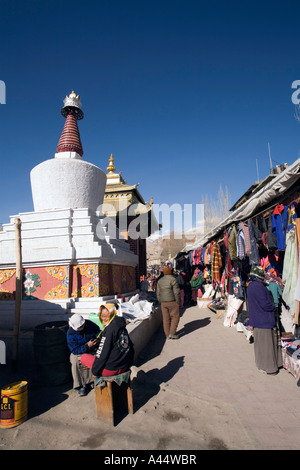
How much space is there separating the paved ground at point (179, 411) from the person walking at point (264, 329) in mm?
196

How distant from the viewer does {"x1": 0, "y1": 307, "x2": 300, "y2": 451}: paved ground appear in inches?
99.4

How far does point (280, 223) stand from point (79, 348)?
3540mm

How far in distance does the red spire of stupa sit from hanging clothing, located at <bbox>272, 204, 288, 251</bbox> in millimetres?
6550

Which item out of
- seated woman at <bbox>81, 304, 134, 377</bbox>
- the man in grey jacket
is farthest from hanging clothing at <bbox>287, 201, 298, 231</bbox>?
the man in grey jacket

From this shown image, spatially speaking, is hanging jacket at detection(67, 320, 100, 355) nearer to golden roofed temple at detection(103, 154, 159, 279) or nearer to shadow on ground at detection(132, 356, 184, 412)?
shadow on ground at detection(132, 356, 184, 412)

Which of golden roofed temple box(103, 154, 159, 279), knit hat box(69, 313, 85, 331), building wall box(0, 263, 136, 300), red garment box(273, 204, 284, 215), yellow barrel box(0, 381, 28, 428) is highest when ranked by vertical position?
golden roofed temple box(103, 154, 159, 279)

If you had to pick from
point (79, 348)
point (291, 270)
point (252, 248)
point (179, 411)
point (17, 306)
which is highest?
point (252, 248)

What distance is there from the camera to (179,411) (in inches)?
122

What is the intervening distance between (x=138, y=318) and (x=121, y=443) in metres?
3.39

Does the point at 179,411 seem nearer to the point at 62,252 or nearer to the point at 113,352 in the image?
the point at 113,352

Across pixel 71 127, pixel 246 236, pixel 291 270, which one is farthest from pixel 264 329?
pixel 71 127

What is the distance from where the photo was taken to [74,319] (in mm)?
3760
